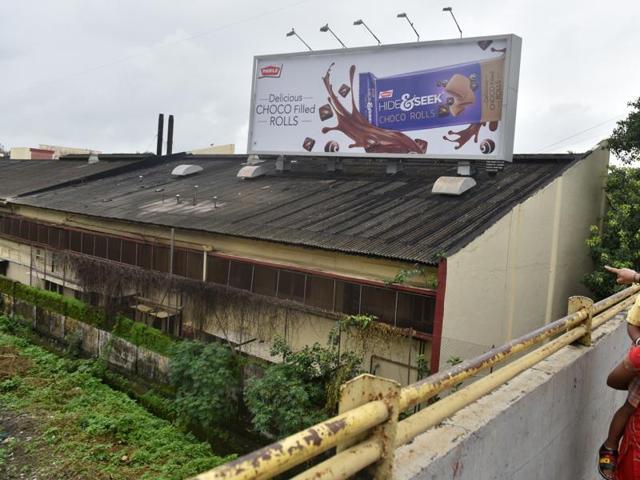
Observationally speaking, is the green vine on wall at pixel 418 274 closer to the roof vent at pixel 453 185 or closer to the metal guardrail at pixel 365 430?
the roof vent at pixel 453 185

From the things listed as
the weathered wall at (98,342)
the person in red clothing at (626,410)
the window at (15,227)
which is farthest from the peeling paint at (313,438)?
the window at (15,227)

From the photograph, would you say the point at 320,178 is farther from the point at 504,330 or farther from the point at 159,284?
the point at 504,330

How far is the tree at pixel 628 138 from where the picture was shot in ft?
45.9

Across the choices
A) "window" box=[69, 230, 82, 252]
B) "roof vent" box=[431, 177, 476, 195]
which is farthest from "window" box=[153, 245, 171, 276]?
"roof vent" box=[431, 177, 476, 195]

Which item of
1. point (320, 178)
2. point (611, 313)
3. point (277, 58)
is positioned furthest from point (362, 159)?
point (611, 313)

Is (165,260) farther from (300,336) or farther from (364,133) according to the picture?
(364,133)

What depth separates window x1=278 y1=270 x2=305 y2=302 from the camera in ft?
34.5

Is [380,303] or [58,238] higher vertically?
[380,303]

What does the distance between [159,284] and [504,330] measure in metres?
8.28

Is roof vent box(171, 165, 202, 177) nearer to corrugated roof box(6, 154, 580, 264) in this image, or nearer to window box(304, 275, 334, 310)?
corrugated roof box(6, 154, 580, 264)

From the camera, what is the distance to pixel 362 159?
663 inches

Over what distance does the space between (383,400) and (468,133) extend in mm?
13188

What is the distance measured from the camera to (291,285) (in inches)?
420

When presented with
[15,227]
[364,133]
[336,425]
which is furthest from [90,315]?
[336,425]
